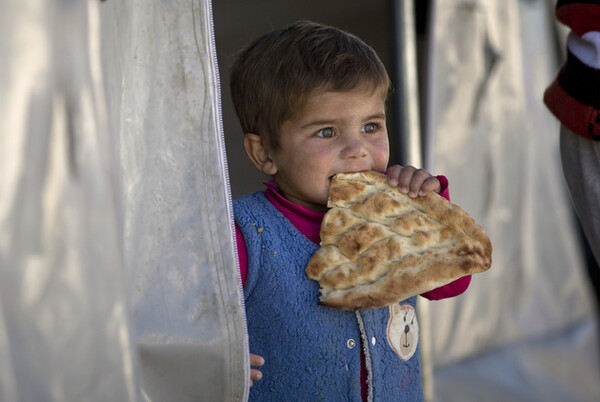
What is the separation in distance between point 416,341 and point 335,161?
53 centimetres

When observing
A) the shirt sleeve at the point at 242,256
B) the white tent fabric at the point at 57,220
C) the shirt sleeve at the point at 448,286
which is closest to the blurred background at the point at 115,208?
the white tent fabric at the point at 57,220

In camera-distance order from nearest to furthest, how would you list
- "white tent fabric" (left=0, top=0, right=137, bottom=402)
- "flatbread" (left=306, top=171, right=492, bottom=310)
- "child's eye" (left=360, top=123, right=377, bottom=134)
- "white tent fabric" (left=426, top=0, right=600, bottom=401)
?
1. "white tent fabric" (left=0, top=0, right=137, bottom=402)
2. "flatbread" (left=306, top=171, right=492, bottom=310)
3. "child's eye" (left=360, top=123, right=377, bottom=134)
4. "white tent fabric" (left=426, top=0, right=600, bottom=401)

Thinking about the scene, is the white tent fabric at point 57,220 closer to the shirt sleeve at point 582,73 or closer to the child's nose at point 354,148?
the child's nose at point 354,148

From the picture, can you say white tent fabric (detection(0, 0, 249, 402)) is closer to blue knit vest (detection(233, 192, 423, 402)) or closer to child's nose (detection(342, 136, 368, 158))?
blue knit vest (detection(233, 192, 423, 402))

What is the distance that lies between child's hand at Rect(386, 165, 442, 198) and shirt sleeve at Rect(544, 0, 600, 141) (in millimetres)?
511

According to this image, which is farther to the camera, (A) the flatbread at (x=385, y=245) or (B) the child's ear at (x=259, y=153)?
(B) the child's ear at (x=259, y=153)

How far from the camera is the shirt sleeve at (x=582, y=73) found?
6.40 feet

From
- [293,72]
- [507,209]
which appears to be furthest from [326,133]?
[507,209]

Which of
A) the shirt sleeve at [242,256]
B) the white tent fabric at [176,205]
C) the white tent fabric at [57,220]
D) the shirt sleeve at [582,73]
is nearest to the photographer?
the white tent fabric at [57,220]

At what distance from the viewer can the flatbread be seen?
1.63 metres

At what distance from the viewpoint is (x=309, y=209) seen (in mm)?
1894

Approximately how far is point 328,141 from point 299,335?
49cm

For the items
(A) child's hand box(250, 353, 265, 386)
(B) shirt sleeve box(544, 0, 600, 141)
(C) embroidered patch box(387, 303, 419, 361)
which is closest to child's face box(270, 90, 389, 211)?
(C) embroidered patch box(387, 303, 419, 361)

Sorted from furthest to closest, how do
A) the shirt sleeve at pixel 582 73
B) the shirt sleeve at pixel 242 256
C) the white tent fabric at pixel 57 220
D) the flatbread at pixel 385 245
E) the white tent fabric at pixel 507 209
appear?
the white tent fabric at pixel 507 209 < the shirt sleeve at pixel 582 73 < the shirt sleeve at pixel 242 256 < the flatbread at pixel 385 245 < the white tent fabric at pixel 57 220
